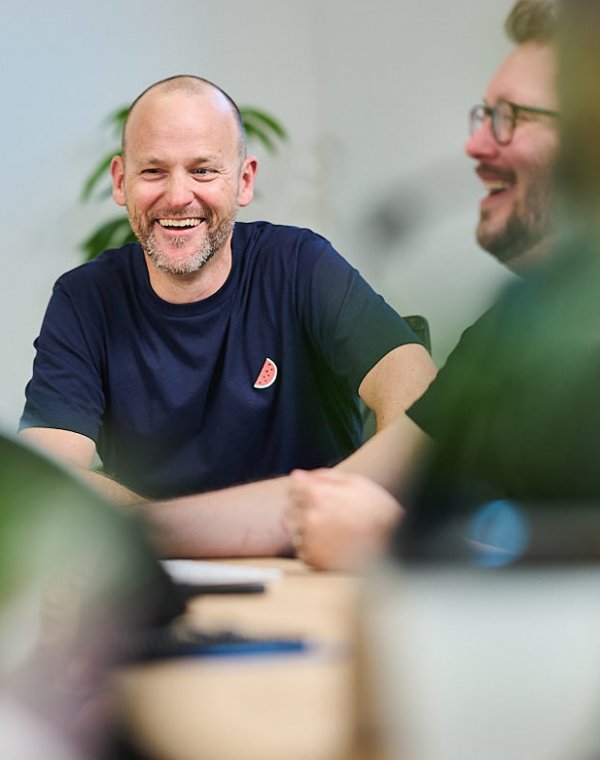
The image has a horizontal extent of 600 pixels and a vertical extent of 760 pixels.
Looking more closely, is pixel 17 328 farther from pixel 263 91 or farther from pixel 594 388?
pixel 594 388

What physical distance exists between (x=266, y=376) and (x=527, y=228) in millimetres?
1328

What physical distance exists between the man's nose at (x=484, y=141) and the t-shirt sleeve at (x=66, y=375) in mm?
1317

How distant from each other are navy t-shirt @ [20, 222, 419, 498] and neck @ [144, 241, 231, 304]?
0.02 metres

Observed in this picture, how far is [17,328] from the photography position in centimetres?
262

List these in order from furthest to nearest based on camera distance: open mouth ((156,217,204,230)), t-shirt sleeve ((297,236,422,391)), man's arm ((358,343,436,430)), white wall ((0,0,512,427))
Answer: white wall ((0,0,512,427)) → open mouth ((156,217,204,230)) → t-shirt sleeve ((297,236,422,391)) → man's arm ((358,343,436,430))

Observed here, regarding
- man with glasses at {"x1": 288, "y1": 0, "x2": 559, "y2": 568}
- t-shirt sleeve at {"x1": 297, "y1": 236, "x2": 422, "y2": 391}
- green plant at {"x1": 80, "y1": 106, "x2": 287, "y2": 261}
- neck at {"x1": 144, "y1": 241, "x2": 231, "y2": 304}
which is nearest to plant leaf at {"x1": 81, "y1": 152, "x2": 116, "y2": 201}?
green plant at {"x1": 80, "y1": 106, "x2": 287, "y2": 261}

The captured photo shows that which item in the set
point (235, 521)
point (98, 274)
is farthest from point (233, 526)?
point (98, 274)

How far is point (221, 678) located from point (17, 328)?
8.22 ft

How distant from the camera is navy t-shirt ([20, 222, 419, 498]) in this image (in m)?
1.51

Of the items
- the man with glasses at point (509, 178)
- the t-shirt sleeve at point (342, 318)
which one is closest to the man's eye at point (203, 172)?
the t-shirt sleeve at point (342, 318)

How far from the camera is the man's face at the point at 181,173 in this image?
1.67 m

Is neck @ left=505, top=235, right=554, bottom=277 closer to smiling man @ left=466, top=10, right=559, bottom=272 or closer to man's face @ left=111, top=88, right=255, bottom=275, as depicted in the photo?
smiling man @ left=466, top=10, right=559, bottom=272

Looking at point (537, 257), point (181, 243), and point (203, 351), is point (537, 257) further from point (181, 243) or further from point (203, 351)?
point (181, 243)

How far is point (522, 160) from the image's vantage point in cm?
21
